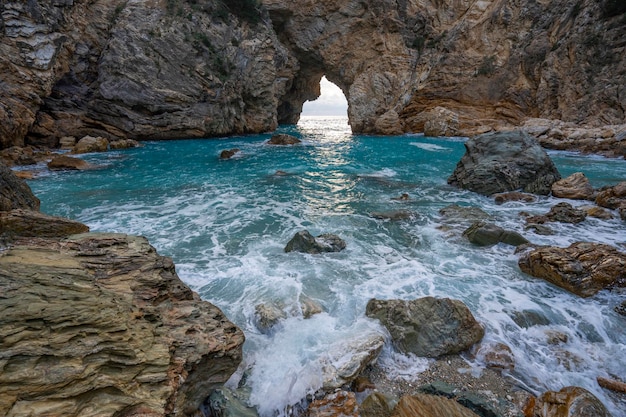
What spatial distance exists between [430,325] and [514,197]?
8.18 metres

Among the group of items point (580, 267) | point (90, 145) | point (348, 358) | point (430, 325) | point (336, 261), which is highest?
point (580, 267)

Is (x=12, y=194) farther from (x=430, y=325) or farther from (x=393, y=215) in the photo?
(x=393, y=215)

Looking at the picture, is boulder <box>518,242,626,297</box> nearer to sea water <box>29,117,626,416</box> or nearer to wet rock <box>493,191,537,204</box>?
sea water <box>29,117,626,416</box>

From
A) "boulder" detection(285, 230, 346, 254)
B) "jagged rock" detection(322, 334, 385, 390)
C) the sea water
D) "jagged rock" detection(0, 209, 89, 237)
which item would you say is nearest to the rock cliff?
the sea water

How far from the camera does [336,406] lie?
3150mm

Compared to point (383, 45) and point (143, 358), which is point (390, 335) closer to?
point (143, 358)

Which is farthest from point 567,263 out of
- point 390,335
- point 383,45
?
point 383,45

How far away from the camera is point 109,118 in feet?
82.6

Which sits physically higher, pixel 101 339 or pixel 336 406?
pixel 101 339

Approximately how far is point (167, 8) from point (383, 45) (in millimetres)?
24120

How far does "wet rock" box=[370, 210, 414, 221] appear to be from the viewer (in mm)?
8812

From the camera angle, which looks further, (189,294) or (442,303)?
(442,303)

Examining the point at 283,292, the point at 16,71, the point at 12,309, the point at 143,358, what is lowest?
the point at 283,292

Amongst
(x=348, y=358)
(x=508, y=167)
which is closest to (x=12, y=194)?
(x=348, y=358)
